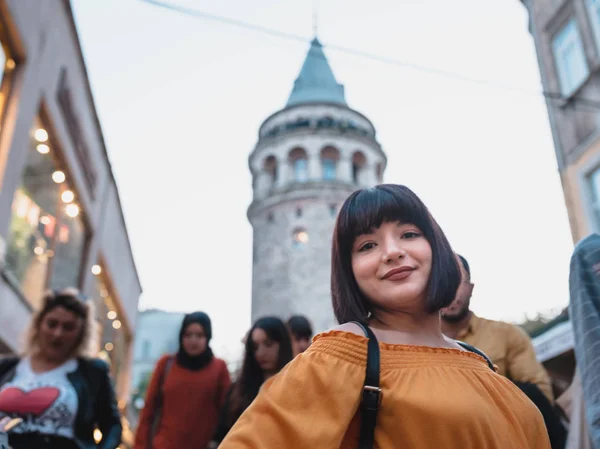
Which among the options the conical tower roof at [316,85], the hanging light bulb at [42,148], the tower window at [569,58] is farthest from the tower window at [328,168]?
the hanging light bulb at [42,148]

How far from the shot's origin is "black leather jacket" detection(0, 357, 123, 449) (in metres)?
3.52

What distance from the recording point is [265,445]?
1.44m

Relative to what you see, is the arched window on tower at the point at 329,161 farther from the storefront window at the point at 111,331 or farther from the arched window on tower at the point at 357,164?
the storefront window at the point at 111,331

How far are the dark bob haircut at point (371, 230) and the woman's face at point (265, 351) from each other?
273 cm

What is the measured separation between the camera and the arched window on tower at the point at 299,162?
36500 mm

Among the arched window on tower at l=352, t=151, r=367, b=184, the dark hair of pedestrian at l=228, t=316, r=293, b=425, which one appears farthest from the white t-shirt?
the arched window on tower at l=352, t=151, r=367, b=184

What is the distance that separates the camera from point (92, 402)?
3.63 metres

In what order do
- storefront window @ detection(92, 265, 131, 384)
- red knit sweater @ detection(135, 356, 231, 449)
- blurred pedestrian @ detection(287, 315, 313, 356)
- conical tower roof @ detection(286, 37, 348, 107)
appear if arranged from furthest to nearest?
conical tower roof @ detection(286, 37, 348, 107) → storefront window @ detection(92, 265, 131, 384) → blurred pedestrian @ detection(287, 315, 313, 356) → red knit sweater @ detection(135, 356, 231, 449)

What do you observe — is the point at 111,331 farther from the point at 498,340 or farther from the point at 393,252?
the point at 393,252

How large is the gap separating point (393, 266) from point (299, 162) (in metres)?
35.4

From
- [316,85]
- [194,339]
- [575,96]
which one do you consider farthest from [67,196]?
[316,85]

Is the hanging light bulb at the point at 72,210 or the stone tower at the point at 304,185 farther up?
the stone tower at the point at 304,185

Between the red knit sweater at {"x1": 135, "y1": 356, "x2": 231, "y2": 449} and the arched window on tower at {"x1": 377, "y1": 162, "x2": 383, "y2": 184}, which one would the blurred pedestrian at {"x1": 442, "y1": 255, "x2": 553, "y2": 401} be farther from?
the arched window on tower at {"x1": 377, "y1": 162, "x2": 383, "y2": 184}

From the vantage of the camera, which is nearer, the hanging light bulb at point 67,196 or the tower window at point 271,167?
the hanging light bulb at point 67,196
